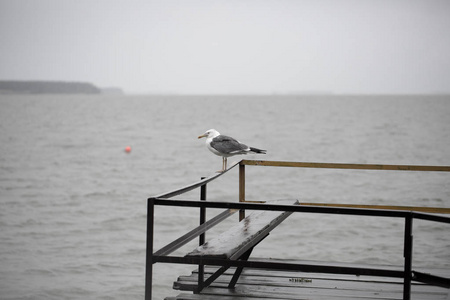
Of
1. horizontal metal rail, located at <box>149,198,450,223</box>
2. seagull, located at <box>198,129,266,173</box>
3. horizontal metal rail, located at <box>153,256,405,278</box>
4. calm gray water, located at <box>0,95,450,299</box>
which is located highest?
seagull, located at <box>198,129,266,173</box>

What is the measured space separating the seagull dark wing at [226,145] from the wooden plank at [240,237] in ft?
5.05

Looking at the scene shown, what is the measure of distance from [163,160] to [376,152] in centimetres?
1386

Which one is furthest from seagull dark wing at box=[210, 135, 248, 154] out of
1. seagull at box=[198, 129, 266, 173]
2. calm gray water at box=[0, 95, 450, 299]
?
calm gray water at box=[0, 95, 450, 299]

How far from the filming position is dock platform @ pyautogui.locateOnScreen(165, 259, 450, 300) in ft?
15.5

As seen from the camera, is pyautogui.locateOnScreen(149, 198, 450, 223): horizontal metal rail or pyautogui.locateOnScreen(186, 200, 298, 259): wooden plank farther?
pyautogui.locateOnScreen(186, 200, 298, 259): wooden plank

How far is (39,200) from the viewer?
68.5 feet

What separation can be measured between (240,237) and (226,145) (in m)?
2.60

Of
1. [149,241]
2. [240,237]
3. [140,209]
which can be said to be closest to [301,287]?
[240,237]

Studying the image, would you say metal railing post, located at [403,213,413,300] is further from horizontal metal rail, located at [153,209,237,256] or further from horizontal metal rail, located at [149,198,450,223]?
horizontal metal rail, located at [153,209,237,256]

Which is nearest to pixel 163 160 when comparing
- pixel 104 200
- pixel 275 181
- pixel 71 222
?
pixel 275 181

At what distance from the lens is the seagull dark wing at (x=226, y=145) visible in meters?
6.78

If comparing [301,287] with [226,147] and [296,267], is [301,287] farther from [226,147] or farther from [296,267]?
[226,147]

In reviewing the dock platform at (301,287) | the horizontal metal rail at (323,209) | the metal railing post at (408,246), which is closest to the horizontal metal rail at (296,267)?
the metal railing post at (408,246)

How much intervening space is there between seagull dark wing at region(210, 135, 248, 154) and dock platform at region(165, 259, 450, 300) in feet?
5.34
